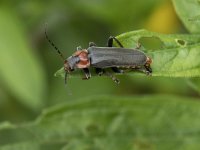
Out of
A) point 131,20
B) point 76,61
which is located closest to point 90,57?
point 76,61

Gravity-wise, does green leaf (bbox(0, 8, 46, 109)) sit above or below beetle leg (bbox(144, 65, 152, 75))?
above

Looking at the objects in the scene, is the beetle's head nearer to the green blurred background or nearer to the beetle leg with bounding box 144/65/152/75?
the beetle leg with bounding box 144/65/152/75

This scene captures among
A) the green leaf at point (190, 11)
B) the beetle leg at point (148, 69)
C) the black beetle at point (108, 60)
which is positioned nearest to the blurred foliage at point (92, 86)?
the green leaf at point (190, 11)

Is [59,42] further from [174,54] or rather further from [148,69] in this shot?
[174,54]

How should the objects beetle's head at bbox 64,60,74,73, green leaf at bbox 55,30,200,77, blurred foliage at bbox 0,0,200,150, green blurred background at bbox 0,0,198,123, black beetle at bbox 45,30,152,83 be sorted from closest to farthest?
1. green leaf at bbox 55,30,200,77
2. beetle's head at bbox 64,60,74,73
3. black beetle at bbox 45,30,152,83
4. blurred foliage at bbox 0,0,200,150
5. green blurred background at bbox 0,0,198,123

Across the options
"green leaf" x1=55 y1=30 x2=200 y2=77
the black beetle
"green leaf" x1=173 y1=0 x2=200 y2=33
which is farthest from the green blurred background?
"green leaf" x1=55 y1=30 x2=200 y2=77

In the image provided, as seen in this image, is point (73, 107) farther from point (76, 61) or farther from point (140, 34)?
point (140, 34)

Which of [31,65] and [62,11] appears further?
[62,11]
